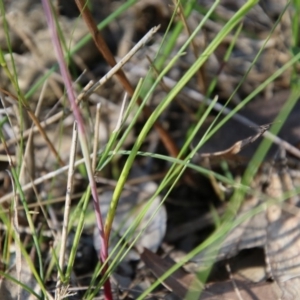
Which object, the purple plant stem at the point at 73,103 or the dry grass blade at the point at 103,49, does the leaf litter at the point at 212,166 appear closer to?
the dry grass blade at the point at 103,49

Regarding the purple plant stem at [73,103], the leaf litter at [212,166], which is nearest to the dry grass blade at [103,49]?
the leaf litter at [212,166]

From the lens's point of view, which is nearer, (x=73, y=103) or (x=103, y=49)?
(x=73, y=103)

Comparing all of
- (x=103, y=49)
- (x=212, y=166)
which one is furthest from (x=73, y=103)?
(x=212, y=166)

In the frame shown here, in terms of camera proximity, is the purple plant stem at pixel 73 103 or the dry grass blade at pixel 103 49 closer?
the purple plant stem at pixel 73 103

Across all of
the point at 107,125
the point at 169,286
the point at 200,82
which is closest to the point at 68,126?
the point at 107,125

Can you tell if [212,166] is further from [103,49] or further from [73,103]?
[73,103]

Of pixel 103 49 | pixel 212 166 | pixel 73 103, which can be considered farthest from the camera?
pixel 212 166

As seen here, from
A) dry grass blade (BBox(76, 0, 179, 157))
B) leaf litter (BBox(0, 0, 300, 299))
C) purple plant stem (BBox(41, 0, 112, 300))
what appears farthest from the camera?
leaf litter (BBox(0, 0, 300, 299))

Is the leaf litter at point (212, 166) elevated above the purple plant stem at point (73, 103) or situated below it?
below

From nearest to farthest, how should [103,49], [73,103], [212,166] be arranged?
1. [73,103]
2. [103,49]
3. [212,166]

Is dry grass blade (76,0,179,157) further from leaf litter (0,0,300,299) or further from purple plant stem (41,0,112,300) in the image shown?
purple plant stem (41,0,112,300)

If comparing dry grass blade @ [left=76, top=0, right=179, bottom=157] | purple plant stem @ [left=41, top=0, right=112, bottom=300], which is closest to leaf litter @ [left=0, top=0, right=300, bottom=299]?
dry grass blade @ [left=76, top=0, right=179, bottom=157]

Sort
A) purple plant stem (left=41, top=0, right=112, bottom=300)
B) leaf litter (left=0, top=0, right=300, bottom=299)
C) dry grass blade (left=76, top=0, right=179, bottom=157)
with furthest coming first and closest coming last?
leaf litter (left=0, top=0, right=300, bottom=299) → dry grass blade (left=76, top=0, right=179, bottom=157) → purple plant stem (left=41, top=0, right=112, bottom=300)
